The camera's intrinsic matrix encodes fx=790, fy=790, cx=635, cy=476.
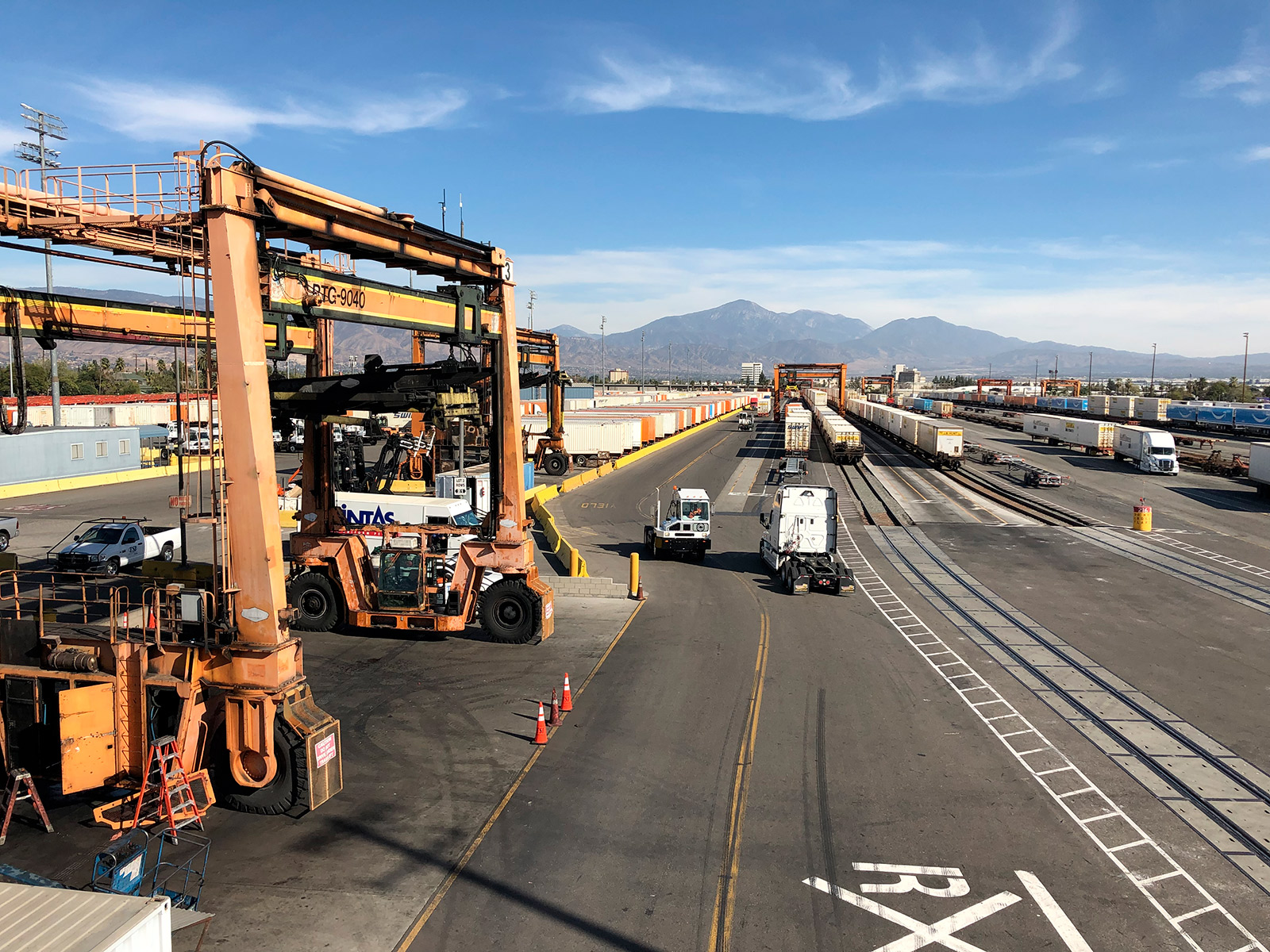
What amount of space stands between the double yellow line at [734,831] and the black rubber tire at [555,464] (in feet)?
116

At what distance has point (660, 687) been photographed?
16.3 meters

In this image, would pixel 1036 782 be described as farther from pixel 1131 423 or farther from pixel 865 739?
pixel 1131 423

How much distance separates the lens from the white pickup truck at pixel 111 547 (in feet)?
82.6

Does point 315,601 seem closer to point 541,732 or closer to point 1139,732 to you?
point 541,732

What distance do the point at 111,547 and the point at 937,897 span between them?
87.2 feet

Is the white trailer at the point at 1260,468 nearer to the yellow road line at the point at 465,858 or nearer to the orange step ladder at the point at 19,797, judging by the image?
the yellow road line at the point at 465,858

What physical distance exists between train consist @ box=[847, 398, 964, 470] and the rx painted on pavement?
51135 millimetres

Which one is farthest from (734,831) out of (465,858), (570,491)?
(570,491)

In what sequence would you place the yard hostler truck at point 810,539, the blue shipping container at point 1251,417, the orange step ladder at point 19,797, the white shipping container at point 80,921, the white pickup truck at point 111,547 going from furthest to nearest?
1. the blue shipping container at point 1251,417
2. the white pickup truck at point 111,547
3. the yard hostler truck at point 810,539
4. the orange step ladder at point 19,797
5. the white shipping container at point 80,921

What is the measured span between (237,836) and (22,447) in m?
43.0

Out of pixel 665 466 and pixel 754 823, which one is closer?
pixel 754 823

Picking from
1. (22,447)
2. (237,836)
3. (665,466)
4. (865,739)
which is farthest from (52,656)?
(665,466)

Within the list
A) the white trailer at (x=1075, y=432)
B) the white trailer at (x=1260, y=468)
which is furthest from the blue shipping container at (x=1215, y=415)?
the white trailer at (x=1260, y=468)

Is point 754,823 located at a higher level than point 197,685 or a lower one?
lower
